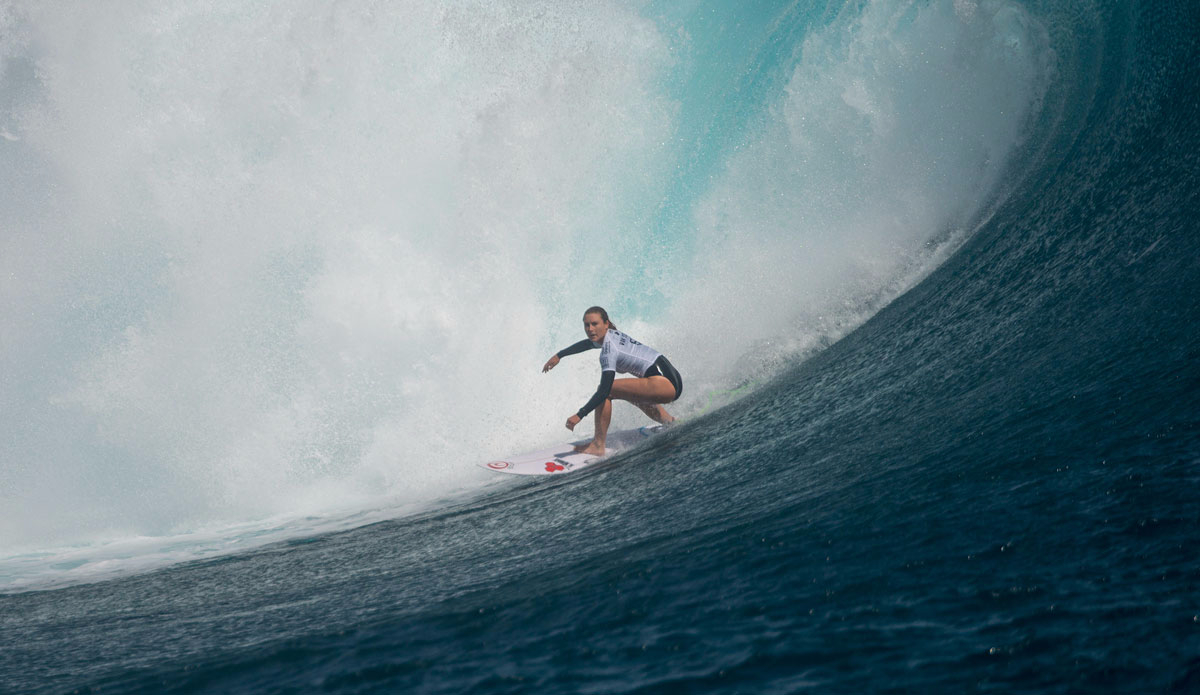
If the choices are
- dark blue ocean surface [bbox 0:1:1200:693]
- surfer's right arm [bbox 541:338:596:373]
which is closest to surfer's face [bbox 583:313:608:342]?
surfer's right arm [bbox 541:338:596:373]

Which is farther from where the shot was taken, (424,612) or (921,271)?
(921,271)

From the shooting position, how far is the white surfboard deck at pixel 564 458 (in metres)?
6.68

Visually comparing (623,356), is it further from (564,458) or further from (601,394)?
(564,458)

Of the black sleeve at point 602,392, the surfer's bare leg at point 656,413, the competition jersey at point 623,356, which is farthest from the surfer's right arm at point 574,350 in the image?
the surfer's bare leg at point 656,413

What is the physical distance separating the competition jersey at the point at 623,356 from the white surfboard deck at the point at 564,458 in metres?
0.60

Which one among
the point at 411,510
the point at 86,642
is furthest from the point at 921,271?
the point at 86,642

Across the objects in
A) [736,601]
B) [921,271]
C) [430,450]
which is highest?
[921,271]

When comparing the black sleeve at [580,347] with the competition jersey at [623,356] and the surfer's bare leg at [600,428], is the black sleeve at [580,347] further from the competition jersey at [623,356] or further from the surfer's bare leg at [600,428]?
the surfer's bare leg at [600,428]

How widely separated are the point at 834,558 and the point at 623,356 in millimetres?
4814

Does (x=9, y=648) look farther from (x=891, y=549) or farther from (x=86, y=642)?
(x=891, y=549)

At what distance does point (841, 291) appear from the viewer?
10109mm

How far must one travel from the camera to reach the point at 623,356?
7121mm

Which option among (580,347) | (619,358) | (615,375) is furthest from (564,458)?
(580,347)

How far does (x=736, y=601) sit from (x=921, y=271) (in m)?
7.91
